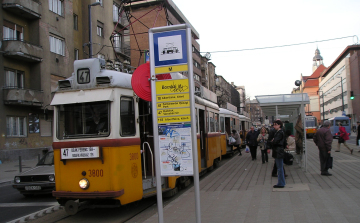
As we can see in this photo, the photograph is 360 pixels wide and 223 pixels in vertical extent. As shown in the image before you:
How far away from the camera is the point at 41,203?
31.1 ft

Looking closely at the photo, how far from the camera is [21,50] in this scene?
Answer: 2384 cm

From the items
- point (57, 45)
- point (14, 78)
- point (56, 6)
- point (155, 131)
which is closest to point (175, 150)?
point (155, 131)

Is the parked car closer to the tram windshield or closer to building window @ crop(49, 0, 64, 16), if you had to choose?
the tram windshield

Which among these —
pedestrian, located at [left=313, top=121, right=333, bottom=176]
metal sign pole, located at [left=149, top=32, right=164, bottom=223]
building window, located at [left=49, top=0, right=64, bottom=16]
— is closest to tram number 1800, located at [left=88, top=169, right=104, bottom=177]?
metal sign pole, located at [left=149, top=32, right=164, bottom=223]

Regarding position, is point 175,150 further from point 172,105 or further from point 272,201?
point 272,201

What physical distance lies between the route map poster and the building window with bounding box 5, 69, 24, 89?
22.1 meters

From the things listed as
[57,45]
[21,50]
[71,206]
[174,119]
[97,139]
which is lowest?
[71,206]

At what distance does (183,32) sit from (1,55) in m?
22.5

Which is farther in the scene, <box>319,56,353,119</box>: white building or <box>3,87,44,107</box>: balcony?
<box>319,56,353,119</box>: white building

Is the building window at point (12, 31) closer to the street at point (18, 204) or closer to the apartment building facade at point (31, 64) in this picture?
the apartment building facade at point (31, 64)

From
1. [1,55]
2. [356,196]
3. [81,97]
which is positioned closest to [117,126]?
[81,97]

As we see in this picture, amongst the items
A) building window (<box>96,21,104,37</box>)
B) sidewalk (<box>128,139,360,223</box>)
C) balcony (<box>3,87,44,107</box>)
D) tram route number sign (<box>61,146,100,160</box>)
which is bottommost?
sidewalk (<box>128,139,360,223</box>)

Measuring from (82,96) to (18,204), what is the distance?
457 cm

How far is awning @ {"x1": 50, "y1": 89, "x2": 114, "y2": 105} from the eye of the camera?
690cm
